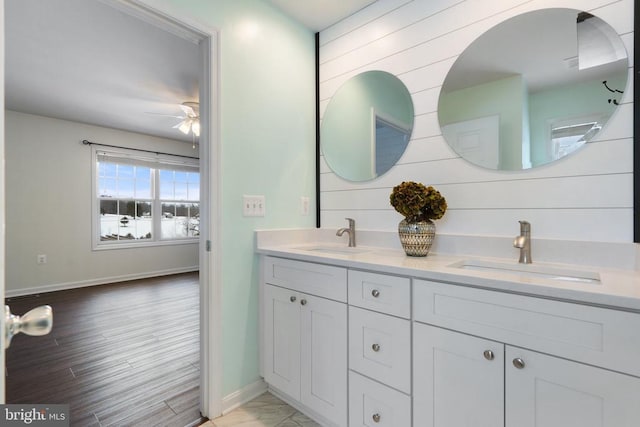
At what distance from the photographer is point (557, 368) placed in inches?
34.9

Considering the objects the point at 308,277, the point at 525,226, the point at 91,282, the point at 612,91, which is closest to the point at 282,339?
the point at 308,277

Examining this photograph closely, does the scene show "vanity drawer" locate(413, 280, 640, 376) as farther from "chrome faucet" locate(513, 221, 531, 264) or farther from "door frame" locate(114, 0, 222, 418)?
"door frame" locate(114, 0, 222, 418)

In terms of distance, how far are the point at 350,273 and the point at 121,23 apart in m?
2.40

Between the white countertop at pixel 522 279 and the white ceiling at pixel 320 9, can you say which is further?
the white ceiling at pixel 320 9

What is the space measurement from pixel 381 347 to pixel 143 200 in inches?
202

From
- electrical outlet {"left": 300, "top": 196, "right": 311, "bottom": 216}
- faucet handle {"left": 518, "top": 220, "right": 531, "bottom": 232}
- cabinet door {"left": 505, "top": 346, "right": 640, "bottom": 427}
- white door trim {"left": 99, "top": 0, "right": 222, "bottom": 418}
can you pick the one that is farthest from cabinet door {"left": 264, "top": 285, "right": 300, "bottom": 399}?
faucet handle {"left": 518, "top": 220, "right": 531, "bottom": 232}

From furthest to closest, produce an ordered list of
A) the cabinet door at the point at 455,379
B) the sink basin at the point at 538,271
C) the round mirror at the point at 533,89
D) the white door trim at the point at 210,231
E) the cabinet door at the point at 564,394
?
the white door trim at the point at 210,231 < the round mirror at the point at 533,89 < the sink basin at the point at 538,271 < the cabinet door at the point at 455,379 < the cabinet door at the point at 564,394

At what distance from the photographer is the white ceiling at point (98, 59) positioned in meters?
2.03

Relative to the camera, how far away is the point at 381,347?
127 cm

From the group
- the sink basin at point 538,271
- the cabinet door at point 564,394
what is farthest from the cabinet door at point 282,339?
the cabinet door at point 564,394

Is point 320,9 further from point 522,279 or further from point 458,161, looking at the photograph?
point 522,279

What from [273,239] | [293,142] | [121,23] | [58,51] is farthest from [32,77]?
[273,239]

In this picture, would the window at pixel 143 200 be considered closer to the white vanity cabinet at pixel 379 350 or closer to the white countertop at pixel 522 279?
the white countertop at pixel 522 279

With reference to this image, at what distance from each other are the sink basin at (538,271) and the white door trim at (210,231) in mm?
1213
